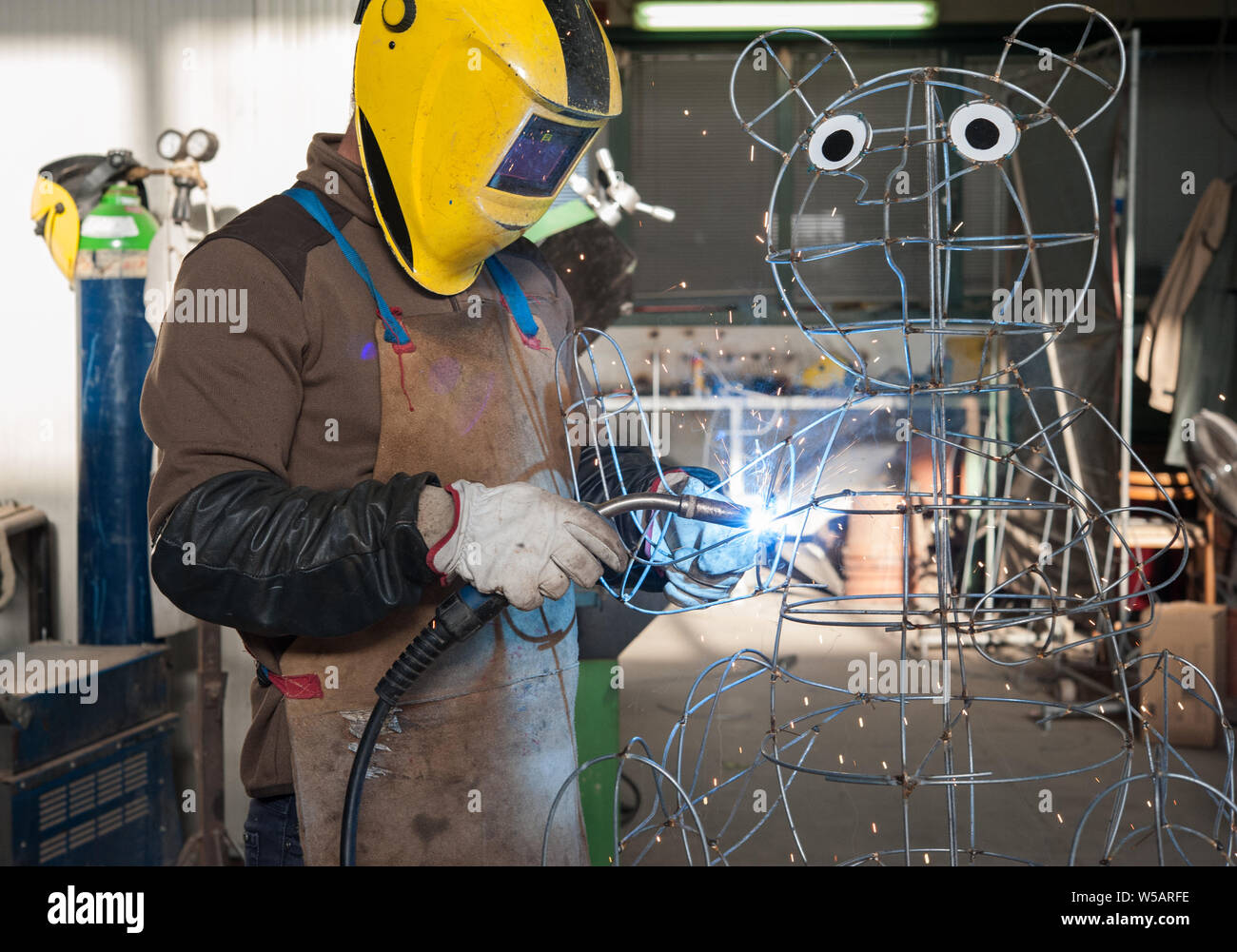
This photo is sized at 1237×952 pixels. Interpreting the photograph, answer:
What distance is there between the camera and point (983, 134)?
3.44 feet

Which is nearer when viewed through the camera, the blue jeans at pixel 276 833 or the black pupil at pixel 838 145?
the black pupil at pixel 838 145

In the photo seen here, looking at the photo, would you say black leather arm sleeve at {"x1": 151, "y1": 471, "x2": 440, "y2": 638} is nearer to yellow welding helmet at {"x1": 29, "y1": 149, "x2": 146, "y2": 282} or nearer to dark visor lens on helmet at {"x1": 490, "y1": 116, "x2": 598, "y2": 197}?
dark visor lens on helmet at {"x1": 490, "y1": 116, "x2": 598, "y2": 197}

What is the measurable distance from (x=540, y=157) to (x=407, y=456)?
0.39m

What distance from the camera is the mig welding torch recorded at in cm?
106

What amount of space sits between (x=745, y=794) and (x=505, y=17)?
115cm

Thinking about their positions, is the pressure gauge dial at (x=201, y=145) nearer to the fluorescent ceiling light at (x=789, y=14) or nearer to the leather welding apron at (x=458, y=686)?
the fluorescent ceiling light at (x=789, y=14)

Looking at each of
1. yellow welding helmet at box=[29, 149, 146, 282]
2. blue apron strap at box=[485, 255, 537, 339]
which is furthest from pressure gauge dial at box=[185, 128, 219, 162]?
blue apron strap at box=[485, 255, 537, 339]

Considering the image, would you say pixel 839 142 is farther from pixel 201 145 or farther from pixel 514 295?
pixel 201 145

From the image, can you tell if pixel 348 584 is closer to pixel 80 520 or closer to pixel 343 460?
pixel 343 460

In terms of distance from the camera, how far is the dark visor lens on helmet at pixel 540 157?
1.13 m

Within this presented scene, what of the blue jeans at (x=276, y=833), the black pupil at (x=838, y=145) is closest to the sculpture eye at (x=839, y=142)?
the black pupil at (x=838, y=145)

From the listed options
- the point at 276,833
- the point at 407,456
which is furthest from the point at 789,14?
the point at 276,833

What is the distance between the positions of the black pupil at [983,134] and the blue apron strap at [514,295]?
59 centimetres

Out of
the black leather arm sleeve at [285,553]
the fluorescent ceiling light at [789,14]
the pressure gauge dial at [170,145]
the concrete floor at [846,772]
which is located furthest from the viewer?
the pressure gauge dial at [170,145]
